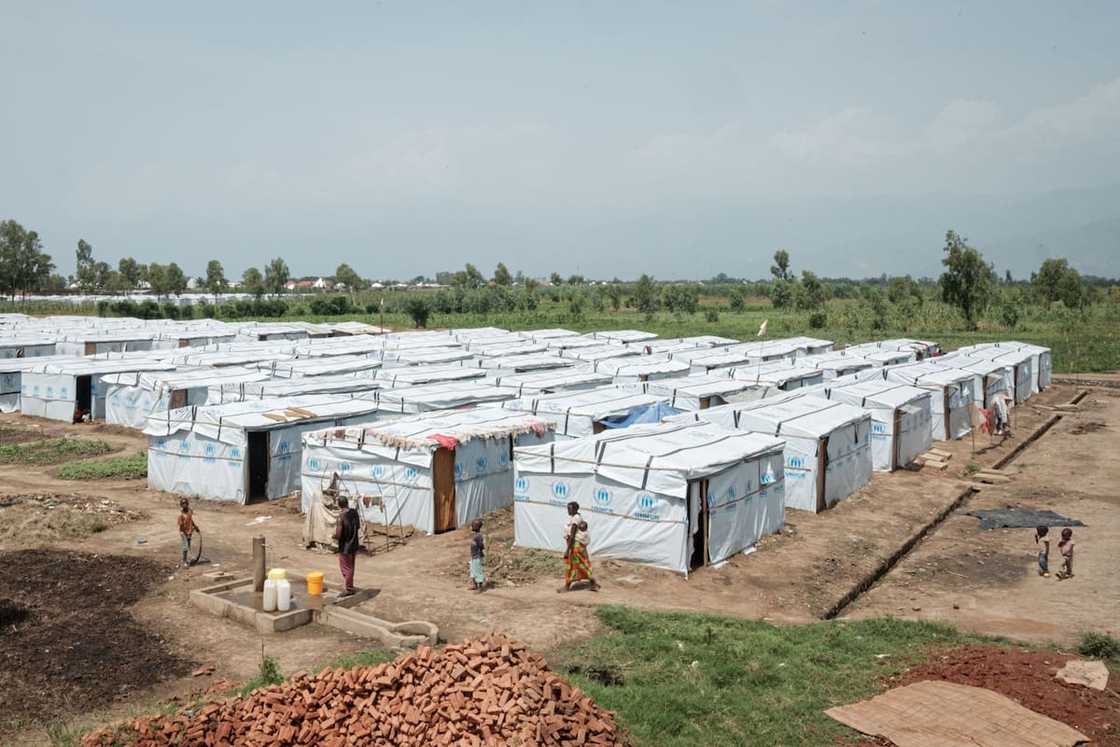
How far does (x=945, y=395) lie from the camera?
3083cm

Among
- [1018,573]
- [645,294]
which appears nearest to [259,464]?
[1018,573]

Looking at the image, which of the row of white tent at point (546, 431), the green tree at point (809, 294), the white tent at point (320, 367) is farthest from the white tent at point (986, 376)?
the green tree at point (809, 294)

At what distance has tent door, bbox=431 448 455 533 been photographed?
1923 centimetres

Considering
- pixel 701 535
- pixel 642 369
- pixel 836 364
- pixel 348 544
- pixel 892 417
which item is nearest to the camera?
pixel 348 544

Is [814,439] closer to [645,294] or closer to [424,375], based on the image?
[424,375]

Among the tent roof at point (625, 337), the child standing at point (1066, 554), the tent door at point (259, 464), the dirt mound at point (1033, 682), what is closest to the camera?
the dirt mound at point (1033, 682)

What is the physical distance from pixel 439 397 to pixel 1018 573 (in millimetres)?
15623

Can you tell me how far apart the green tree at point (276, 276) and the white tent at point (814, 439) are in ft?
368

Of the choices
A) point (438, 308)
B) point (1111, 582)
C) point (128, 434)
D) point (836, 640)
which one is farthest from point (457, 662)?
point (438, 308)

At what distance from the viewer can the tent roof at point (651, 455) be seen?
16.7 metres

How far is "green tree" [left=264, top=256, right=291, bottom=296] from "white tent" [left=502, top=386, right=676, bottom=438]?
107740mm

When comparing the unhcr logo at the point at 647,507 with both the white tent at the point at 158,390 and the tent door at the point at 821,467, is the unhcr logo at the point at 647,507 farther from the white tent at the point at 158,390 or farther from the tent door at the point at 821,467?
the white tent at the point at 158,390

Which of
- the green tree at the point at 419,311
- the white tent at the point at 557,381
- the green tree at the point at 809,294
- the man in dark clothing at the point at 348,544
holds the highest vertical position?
the green tree at the point at 809,294

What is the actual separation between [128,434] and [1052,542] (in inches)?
1114
